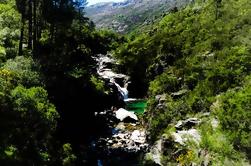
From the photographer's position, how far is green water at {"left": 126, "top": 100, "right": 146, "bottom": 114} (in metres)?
87.8

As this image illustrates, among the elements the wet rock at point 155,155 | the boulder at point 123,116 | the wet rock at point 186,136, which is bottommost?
the boulder at point 123,116

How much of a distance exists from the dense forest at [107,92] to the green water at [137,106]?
387 centimetres

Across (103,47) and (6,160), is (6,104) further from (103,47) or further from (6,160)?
(103,47)

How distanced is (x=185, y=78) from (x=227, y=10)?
35.2m

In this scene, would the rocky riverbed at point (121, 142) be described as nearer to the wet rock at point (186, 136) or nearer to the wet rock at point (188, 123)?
the wet rock at point (188, 123)

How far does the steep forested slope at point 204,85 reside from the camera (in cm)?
3950

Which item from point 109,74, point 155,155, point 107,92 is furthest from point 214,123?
point 109,74

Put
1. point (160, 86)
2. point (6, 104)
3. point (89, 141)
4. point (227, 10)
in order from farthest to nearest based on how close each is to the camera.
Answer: point (227, 10) → point (160, 86) → point (89, 141) → point (6, 104)

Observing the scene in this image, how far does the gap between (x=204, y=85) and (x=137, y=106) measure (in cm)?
Result: 3524

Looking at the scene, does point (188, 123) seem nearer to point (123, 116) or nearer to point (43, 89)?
point (43, 89)

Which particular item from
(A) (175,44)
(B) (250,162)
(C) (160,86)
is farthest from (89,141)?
(A) (175,44)

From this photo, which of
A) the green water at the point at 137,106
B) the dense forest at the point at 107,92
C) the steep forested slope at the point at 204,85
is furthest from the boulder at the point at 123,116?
the green water at the point at 137,106

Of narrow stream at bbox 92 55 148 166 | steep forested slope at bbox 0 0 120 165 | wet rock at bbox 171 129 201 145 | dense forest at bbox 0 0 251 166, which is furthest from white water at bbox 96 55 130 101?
wet rock at bbox 171 129 201 145

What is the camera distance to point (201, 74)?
66.0 meters
